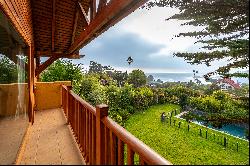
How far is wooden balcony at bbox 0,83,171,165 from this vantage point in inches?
72.9

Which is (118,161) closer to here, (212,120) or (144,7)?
(212,120)

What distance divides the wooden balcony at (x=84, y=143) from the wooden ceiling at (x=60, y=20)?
1257mm

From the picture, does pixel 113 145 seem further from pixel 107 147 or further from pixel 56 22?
pixel 56 22

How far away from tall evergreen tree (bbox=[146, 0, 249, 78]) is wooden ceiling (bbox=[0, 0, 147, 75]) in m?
0.76

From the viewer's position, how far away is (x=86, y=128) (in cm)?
345

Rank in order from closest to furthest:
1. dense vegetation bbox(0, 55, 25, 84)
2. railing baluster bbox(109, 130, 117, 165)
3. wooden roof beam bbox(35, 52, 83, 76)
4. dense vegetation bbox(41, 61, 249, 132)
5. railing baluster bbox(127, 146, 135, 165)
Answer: railing baluster bbox(127, 146, 135, 165), dense vegetation bbox(41, 61, 249, 132), railing baluster bbox(109, 130, 117, 165), dense vegetation bbox(0, 55, 25, 84), wooden roof beam bbox(35, 52, 83, 76)

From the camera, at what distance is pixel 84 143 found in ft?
11.7

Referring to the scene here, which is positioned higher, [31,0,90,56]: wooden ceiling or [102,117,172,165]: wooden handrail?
[31,0,90,56]: wooden ceiling

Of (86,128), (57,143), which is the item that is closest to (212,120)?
(86,128)

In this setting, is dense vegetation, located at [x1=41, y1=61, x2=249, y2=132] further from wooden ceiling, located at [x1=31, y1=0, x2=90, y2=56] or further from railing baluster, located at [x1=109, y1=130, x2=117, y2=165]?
wooden ceiling, located at [x1=31, y1=0, x2=90, y2=56]

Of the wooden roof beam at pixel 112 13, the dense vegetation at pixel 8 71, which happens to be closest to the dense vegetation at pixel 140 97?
the wooden roof beam at pixel 112 13

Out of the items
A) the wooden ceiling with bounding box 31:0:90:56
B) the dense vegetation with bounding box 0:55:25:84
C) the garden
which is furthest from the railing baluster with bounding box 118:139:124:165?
the dense vegetation with bounding box 0:55:25:84

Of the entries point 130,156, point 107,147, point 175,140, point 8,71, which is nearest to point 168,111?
point 175,140

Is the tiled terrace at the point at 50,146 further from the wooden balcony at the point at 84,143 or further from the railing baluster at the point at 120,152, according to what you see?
the railing baluster at the point at 120,152
